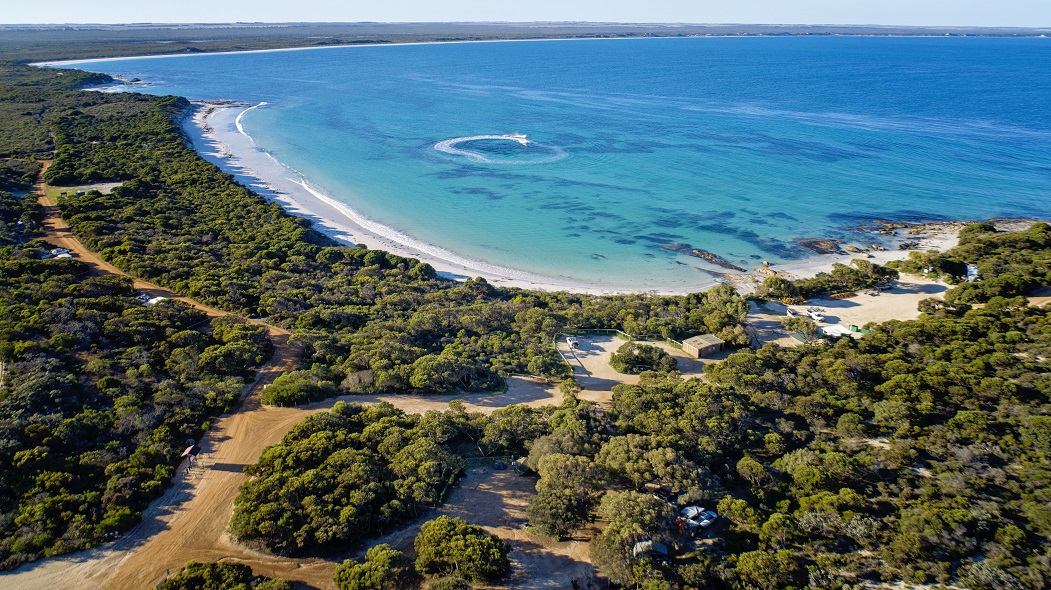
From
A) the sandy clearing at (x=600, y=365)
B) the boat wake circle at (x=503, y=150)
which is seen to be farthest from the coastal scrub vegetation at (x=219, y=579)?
the boat wake circle at (x=503, y=150)

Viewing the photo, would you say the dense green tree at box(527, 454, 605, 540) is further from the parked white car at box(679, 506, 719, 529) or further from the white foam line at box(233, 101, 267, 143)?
the white foam line at box(233, 101, 267, 143)

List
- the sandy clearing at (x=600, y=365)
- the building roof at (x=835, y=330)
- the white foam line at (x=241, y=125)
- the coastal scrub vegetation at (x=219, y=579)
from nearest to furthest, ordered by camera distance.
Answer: the coastal scrub vegetation at (x=219, y=579) < the sandy clearing at (x=600, y=365) < the building roof at (x=835, y=330) < the white foam line at (x=241, y=125)

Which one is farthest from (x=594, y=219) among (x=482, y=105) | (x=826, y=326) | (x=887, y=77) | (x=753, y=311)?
(x=887, y=77)

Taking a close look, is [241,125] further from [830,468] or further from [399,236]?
[830,468]

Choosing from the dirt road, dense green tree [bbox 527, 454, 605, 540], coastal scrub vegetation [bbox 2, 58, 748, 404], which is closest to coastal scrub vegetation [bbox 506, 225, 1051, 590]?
dense green tree [bbox 527, 454, 605, 540]

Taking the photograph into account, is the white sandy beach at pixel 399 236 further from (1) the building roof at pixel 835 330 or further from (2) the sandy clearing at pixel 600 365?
(2) the sandy clearing at pixel 600 365

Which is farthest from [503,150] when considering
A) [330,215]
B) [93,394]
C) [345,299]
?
[93,394]
